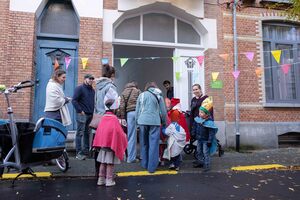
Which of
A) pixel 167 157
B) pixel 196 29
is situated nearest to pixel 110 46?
pixel 196 29

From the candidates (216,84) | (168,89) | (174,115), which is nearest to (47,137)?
(174,115)

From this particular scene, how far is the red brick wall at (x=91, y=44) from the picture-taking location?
9.05 metres

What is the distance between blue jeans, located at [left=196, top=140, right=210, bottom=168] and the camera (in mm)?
6469

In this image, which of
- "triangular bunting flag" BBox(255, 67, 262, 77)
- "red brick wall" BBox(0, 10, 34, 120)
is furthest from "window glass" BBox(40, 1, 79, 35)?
"triangular bunting flag" BBox(255, 67, 262, 77)

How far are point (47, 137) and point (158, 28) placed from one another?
6.48 m

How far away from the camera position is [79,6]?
9.16 metres

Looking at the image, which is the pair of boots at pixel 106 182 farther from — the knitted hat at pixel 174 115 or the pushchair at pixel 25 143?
the knitted hat at pixel 174 115

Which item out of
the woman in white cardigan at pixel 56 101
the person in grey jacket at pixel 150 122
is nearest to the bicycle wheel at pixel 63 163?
the woman in white cardigan at pixel 56 101

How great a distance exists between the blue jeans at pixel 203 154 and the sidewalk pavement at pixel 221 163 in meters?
0.23

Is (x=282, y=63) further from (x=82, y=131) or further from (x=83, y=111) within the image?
(x=82, y=131)

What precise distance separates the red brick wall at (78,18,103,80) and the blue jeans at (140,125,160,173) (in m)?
3.39

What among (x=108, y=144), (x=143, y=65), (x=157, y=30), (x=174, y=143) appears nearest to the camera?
(x=108, y=144)

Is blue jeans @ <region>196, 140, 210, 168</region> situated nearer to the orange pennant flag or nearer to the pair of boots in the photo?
the pair of boots

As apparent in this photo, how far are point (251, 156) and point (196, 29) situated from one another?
4.79 meters
